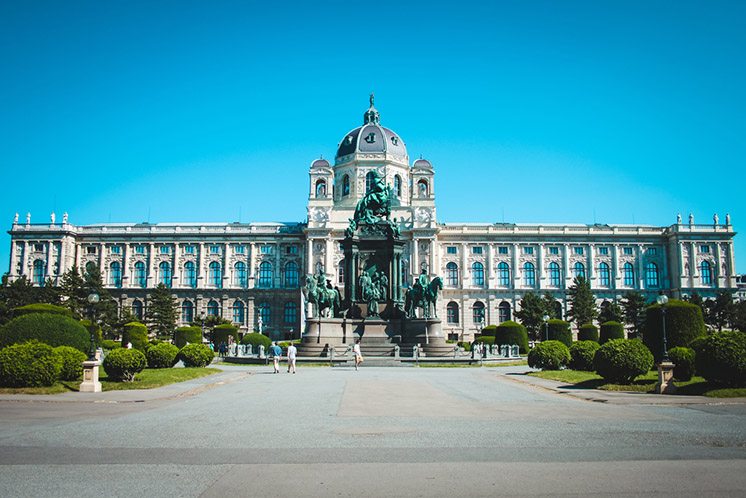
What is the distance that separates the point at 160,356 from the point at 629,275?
282 feet

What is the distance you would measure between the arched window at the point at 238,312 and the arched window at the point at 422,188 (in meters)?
31.5

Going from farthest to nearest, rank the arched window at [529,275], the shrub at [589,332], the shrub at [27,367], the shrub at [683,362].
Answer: the arched window at [529,275]
the shrub at [589,332]
the shrub at [683,362]
the shrub at [27,367]

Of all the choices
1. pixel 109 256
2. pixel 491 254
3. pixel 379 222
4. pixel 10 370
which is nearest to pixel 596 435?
pixel 10 370

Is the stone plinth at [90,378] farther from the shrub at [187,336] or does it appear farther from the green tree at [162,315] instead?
the green tree at [162,315]

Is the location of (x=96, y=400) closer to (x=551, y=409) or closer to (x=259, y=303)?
(x=551, y=409)

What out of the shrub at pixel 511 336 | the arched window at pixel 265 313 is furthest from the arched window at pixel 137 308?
the shrub at pixel 511 336

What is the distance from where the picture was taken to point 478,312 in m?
100

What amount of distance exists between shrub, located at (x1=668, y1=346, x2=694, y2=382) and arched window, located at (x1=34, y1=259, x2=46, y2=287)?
95539 millimetres

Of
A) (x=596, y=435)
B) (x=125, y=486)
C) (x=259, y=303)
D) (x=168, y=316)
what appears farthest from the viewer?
(x=259, y=303)

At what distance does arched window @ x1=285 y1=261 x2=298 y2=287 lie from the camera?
336ft

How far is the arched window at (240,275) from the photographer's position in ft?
337

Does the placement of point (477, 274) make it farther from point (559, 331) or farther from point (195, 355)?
point (195, 355)

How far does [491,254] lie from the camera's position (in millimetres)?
101500

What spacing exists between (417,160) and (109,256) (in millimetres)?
49158
